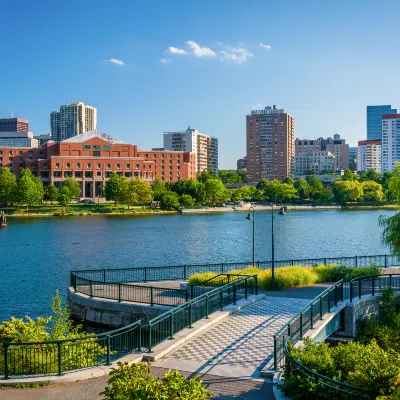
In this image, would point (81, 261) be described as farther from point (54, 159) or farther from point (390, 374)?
point (54, 159)

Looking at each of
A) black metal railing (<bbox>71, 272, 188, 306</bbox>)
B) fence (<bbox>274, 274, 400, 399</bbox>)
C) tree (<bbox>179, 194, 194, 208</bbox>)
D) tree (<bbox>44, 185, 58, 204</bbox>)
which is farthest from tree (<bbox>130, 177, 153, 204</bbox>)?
fence (<bbox>274, 274, 400, 399</bbox>)

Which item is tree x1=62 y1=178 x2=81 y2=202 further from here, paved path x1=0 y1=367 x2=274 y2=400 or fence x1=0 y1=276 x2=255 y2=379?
paved path x1=0 y1=367 x2=274 y2=400

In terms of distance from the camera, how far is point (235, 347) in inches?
640

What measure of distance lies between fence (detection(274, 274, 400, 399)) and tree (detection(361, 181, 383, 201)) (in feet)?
482

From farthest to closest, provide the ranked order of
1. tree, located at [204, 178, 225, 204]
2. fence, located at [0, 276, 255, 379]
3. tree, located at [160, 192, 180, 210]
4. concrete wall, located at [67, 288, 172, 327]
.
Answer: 1. tree, located at [204, 178, 225, 204]
2. tree, located at [160, 192, 180, 210]
3. concrete wall, located at [67, 288, 172, 327]
4. fence, located at [0, 276, 255, 379]

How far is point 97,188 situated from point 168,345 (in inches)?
5827

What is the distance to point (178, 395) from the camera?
953cm

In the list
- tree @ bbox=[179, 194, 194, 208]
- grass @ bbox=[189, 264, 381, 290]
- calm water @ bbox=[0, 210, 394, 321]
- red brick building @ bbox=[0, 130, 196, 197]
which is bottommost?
calm water @ bbox=[0, 210, 394, 321]

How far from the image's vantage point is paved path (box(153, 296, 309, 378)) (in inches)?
570

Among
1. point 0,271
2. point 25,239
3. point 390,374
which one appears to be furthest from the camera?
point 25,239

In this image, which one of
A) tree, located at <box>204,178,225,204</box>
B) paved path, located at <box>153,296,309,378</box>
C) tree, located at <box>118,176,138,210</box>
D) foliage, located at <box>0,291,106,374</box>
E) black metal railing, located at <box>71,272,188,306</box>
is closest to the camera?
foliage, located at <box>0,291,106,374</box>

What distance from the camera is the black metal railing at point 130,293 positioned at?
24.1 m

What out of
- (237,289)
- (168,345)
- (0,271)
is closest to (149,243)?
(0,271)

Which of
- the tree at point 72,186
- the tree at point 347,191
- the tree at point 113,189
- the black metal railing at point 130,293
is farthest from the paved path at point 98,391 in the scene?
the tree at point 347,191
